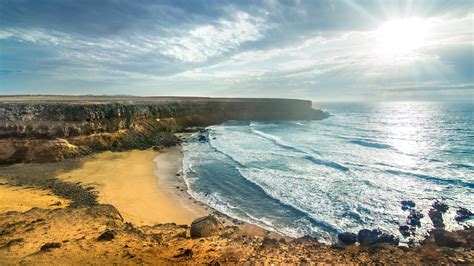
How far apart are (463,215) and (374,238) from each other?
7.60m

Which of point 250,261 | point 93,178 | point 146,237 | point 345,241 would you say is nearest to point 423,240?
point 345,241

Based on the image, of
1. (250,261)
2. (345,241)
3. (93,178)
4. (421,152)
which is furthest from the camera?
(421,152)

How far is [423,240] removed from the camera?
14156 mm

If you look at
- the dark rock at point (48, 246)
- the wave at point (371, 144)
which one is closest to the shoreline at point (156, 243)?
the dark rock at point (48, 246)

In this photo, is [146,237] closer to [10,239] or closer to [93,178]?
[10,239]

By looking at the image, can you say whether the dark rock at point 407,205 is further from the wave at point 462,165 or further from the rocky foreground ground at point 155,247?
the wave at point 462,165

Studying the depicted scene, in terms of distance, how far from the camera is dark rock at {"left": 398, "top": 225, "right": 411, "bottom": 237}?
1490cm

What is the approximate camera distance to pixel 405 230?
601 inches

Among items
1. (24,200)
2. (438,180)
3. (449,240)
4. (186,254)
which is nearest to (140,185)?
(24,200)

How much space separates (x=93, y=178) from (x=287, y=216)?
16.1 m

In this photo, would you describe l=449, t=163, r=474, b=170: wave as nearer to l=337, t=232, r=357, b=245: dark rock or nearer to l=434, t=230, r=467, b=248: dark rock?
l=434, t=230, r=467, b=248: dark rock

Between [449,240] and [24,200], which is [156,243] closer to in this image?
[24,200]

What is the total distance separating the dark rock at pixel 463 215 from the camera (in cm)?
1644

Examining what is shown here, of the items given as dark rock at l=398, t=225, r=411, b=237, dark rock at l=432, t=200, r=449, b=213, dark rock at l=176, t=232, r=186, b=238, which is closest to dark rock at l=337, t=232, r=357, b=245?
dark rock at l=398, t=225, r=411, b=237
